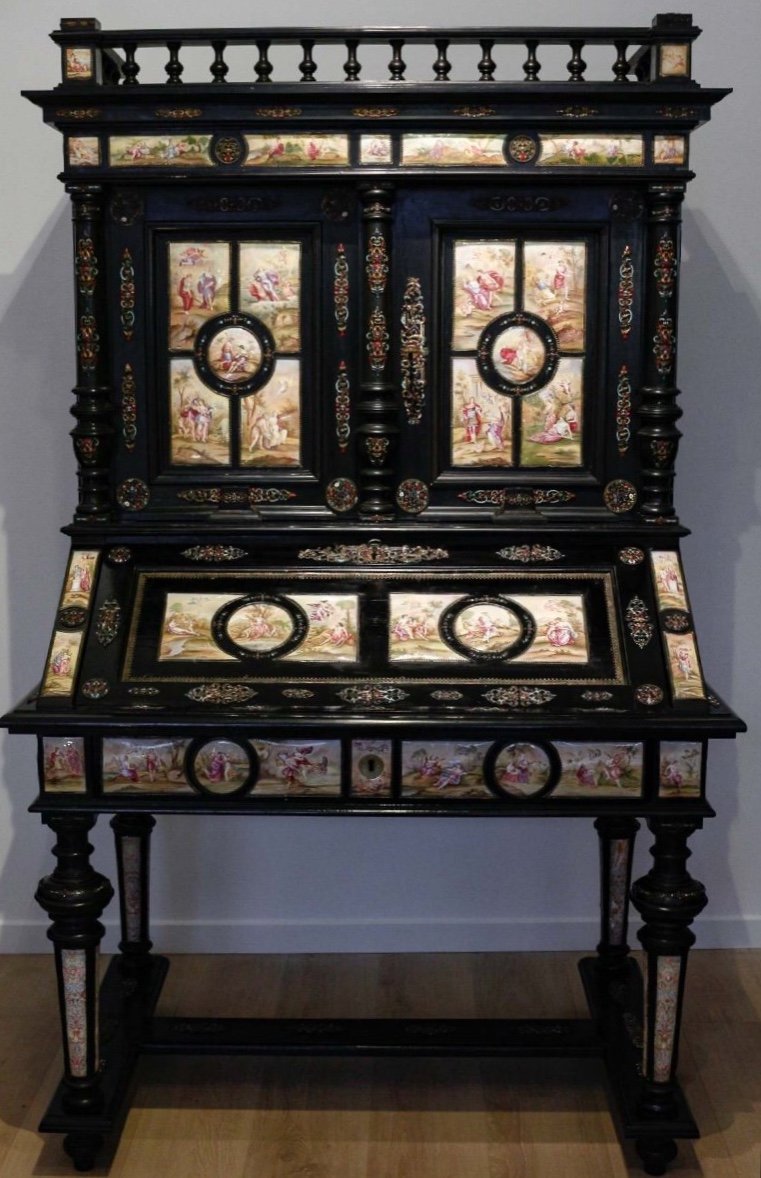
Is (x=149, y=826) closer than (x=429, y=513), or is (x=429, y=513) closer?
(x=429, y=513)

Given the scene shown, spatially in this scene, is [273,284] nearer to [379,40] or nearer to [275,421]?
[275,421]

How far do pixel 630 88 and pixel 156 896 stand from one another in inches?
106

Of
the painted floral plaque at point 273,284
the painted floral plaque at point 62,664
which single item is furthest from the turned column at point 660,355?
the painted floral plaque at point 62,664

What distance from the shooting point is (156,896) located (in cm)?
460

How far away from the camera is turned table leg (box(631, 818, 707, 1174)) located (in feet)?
10.8

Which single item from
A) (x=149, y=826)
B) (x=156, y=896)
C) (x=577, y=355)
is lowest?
(x=156, y=896)

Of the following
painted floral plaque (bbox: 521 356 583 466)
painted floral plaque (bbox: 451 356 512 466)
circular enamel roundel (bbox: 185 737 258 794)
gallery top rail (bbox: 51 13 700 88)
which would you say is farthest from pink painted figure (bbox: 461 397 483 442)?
circular enamel roundel (bbox: 185 737 258 794)

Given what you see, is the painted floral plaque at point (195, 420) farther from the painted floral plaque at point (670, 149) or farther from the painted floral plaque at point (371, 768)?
the painted floral plaque at point (670, 149)

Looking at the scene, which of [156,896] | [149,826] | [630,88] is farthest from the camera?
[156,896]

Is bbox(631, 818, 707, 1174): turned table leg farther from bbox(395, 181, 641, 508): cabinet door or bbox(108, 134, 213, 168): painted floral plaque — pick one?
bbox(108, 134, 213, 168): painted floral plaque

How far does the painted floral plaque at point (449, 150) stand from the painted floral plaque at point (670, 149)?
36 cm

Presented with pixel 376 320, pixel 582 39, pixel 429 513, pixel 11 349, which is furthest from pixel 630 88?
pixel 11 349

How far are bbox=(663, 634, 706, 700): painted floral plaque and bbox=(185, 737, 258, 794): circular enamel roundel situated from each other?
933 mm

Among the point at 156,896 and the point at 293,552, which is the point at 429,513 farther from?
the point at 156,896
